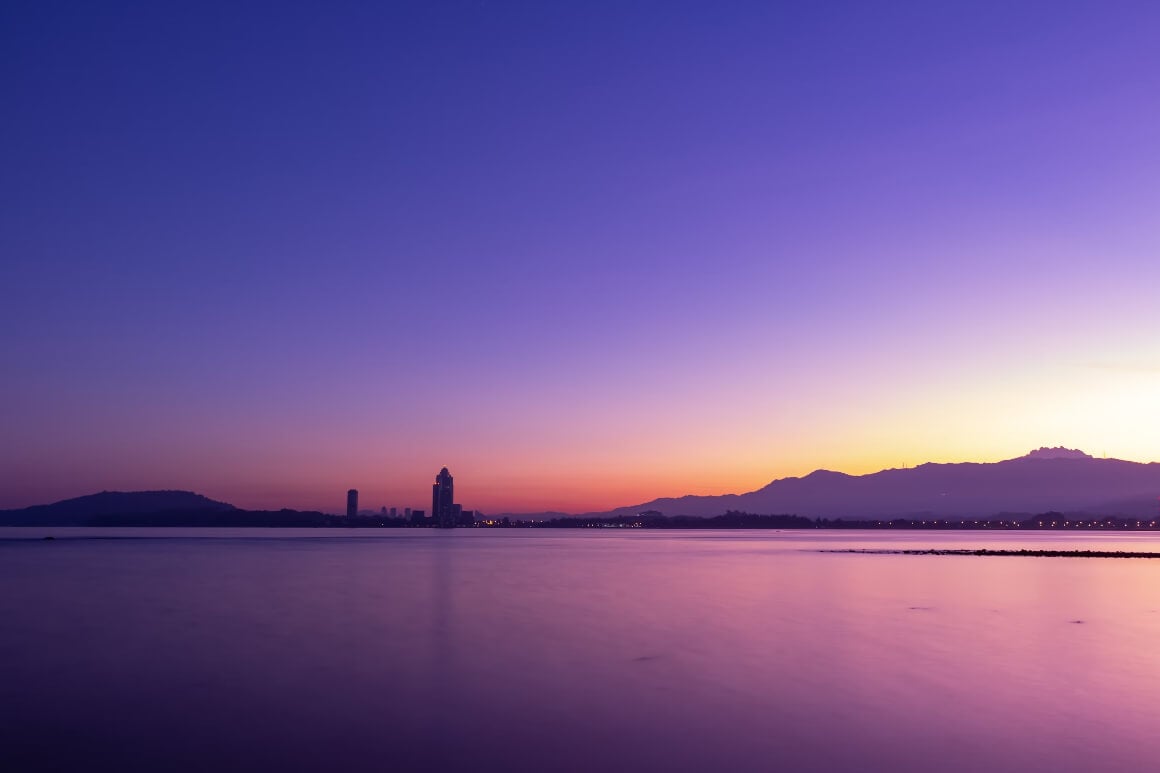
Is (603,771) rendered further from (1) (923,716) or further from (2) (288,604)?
(2) (288,604)

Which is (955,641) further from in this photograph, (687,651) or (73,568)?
(73,568)

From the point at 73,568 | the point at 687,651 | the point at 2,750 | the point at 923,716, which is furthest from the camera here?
the point at 73,568

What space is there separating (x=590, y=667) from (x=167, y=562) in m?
66.8

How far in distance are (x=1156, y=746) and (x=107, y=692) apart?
23.2 metres

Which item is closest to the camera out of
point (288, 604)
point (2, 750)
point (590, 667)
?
point (2, 750)

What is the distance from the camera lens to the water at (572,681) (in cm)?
1641

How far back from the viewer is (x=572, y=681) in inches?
936

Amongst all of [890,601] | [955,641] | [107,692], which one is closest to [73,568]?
[107,692]

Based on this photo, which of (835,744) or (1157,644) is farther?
(1157,644)

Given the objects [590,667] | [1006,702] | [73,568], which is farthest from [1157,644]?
[73,568]

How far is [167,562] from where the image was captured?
80.4 metres

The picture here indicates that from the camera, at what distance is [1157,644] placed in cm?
3134

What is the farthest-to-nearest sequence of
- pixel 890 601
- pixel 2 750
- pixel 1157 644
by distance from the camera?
pixel 890 601 → pixel 1157 644 → pixel 2 750

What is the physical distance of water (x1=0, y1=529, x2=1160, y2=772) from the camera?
16.4 meters
